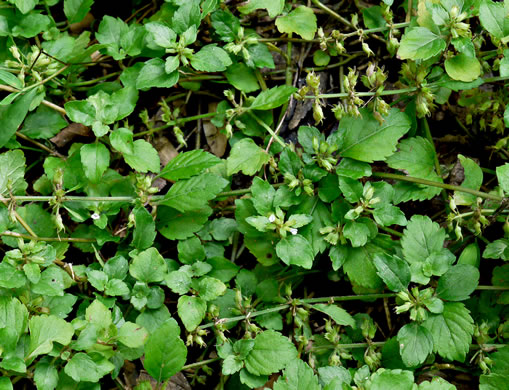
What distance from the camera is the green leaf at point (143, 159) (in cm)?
235

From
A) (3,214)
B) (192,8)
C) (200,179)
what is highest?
(192,8)

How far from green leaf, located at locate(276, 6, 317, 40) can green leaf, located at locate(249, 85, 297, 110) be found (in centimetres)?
28

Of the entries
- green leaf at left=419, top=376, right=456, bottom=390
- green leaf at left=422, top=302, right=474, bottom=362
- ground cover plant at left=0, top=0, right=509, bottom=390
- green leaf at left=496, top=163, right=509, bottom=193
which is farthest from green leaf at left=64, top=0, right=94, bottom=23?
green leaf at left=419, top=376, right=456, bottom=390

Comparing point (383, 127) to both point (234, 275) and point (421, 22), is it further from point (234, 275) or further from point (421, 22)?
point (234, 275)

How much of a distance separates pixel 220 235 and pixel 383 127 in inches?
34.8

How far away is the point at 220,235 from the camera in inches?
96.2

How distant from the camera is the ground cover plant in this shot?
7.08 feet

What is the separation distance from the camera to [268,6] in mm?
2402

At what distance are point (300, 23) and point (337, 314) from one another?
4.45ft

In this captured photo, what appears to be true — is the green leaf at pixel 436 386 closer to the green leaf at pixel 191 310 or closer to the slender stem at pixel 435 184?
the slender stem at pixel 435 184

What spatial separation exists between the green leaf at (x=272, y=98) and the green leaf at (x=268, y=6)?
331 mm

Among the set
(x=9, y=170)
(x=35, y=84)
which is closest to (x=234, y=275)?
(x=9, y=170)

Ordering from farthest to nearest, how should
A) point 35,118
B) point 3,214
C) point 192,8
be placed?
point 35,118
point 192,8
point 3,214

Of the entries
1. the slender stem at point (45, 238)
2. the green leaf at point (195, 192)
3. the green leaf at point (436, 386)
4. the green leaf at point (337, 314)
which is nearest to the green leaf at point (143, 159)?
the green leaf at point (195, 192)
